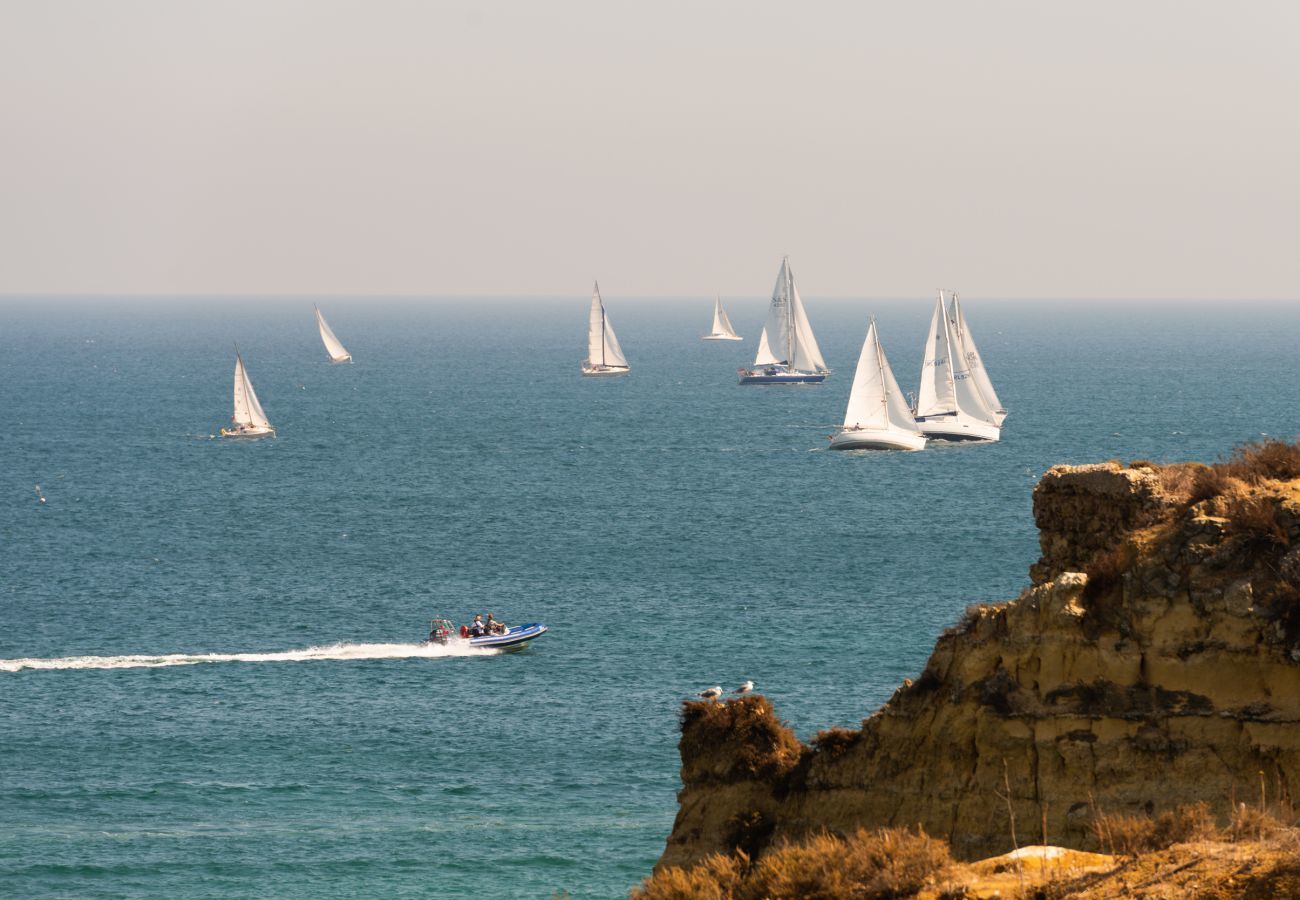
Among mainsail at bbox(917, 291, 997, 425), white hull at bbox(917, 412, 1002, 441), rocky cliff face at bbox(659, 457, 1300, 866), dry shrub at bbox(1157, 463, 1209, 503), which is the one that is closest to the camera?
rocky cliff face at bbox(659, 457, 1300, 866)

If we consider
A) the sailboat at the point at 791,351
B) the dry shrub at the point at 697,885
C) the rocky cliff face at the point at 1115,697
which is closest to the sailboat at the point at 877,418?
the sailboat at the point at 791,351

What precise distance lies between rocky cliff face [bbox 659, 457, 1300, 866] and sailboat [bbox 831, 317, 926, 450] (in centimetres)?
10319

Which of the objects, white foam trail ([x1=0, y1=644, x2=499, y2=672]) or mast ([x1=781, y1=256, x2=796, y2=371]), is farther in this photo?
mast ([x1=781, y1=256, x2=796, y2=371])

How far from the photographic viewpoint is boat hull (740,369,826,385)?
195 metres

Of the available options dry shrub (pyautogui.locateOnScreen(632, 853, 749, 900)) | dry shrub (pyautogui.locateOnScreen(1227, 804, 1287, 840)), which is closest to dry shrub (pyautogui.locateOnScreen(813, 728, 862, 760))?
dry shrub (pyautogui.locateOnScreen(632, 853, 749, 900))

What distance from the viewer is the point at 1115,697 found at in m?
21.5

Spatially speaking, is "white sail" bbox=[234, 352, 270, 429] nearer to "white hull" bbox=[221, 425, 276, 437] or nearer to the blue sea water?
"white hull" bbox=[221, 425, 276, 437]

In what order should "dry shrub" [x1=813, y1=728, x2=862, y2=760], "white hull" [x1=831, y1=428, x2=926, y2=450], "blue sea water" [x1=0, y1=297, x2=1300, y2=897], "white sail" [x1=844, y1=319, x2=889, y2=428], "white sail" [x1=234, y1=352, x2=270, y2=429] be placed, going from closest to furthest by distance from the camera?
"dry shrub" [x1=813, y1=728, x2=862, y2=760], "blue sea water" [x1=0, y1=297, x2=1300, y2=897], "white hull" [x1=831, y1=428, x2=926, y2=450], "white sail" [x1=844, y1=319, x2=889, y2=428], "white sail" [x1=234, y1=352, x2=270, y2=429]

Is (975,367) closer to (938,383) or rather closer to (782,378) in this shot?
(938,383)

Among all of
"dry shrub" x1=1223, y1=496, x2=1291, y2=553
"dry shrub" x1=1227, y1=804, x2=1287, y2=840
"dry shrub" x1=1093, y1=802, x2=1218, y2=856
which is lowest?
"dry shrub" x1=1093, y1=802, x2=1218, y2=856

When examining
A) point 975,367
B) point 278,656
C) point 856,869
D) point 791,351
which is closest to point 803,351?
point 791,351

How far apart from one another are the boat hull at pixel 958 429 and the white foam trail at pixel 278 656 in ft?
244

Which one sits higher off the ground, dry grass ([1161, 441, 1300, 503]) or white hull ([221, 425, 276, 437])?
dry grass ([1161, 441, 1300, 503])

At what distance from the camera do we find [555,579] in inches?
3066
